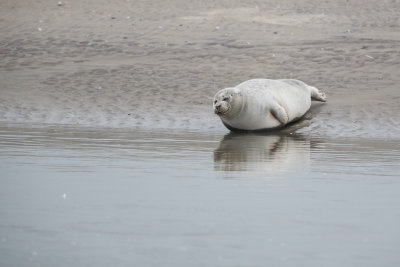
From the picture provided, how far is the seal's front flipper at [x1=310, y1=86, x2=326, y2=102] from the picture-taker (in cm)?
1098

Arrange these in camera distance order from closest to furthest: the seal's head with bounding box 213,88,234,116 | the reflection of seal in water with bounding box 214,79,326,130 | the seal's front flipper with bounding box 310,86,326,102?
1. the seal's head with bounding box 213,88,234,116
2. the reflection of seal in water with bounding box 214,79,326,130
3. the seal's front flipper with bounding box 310,86,326,102

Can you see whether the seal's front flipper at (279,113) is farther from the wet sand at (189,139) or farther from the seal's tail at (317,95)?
the seal's tail at (317,95)

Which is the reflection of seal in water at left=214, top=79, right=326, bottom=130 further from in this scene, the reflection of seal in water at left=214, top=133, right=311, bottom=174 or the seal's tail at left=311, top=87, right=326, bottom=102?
the seal's tail at left=311, top=87, right=326, bottom=102

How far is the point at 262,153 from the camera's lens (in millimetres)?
7766

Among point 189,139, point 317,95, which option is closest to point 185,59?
point 317,95

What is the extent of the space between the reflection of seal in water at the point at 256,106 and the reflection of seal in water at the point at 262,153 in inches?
7.4

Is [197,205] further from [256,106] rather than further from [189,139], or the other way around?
[256,106]

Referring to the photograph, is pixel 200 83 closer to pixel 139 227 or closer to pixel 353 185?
pixel 353 185

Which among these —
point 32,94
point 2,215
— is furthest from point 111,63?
point 2,215

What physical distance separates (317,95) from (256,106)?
4.99 feet

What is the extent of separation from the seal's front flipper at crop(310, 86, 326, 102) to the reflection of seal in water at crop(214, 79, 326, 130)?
2.17ft

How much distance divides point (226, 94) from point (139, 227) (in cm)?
513

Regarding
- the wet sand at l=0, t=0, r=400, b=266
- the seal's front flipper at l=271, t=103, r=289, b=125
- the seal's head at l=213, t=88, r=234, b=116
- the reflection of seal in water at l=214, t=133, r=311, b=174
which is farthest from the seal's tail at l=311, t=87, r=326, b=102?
the seal's head at l=213, t=88, r=234, b=116

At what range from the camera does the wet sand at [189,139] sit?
430 cm
